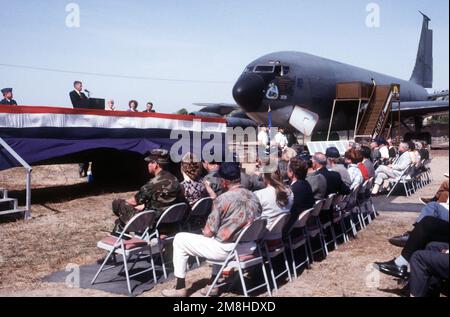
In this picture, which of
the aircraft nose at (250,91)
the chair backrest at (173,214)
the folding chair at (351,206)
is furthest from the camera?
the aircraft nose at (250,91)

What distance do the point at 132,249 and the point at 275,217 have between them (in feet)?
5.14

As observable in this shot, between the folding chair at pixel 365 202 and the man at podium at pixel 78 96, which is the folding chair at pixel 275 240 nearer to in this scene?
the folding chair at pixel 365 202

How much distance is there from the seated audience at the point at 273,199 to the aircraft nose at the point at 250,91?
12005 mm

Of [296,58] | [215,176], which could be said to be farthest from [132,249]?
[296,58]

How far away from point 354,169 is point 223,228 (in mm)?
4559

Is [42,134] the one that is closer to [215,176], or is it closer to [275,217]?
[215,176]

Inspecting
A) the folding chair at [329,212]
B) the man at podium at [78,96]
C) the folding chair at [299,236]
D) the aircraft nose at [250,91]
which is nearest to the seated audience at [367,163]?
the folding chair at [329,212]

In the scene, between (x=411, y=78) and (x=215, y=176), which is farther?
(x=411, y=78)

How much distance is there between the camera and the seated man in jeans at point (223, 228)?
4.39m

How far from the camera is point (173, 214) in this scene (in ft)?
17.0

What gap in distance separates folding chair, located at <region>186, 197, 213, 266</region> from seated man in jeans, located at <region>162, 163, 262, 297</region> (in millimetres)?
1242

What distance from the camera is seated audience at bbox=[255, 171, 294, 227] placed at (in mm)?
4965

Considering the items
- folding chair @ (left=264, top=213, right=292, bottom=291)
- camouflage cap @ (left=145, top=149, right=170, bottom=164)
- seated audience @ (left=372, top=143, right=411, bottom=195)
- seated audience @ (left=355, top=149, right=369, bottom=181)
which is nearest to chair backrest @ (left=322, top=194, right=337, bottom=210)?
folding chair @ (left=264, top=213, right=292, bottom=291)

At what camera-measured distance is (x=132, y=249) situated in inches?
187
